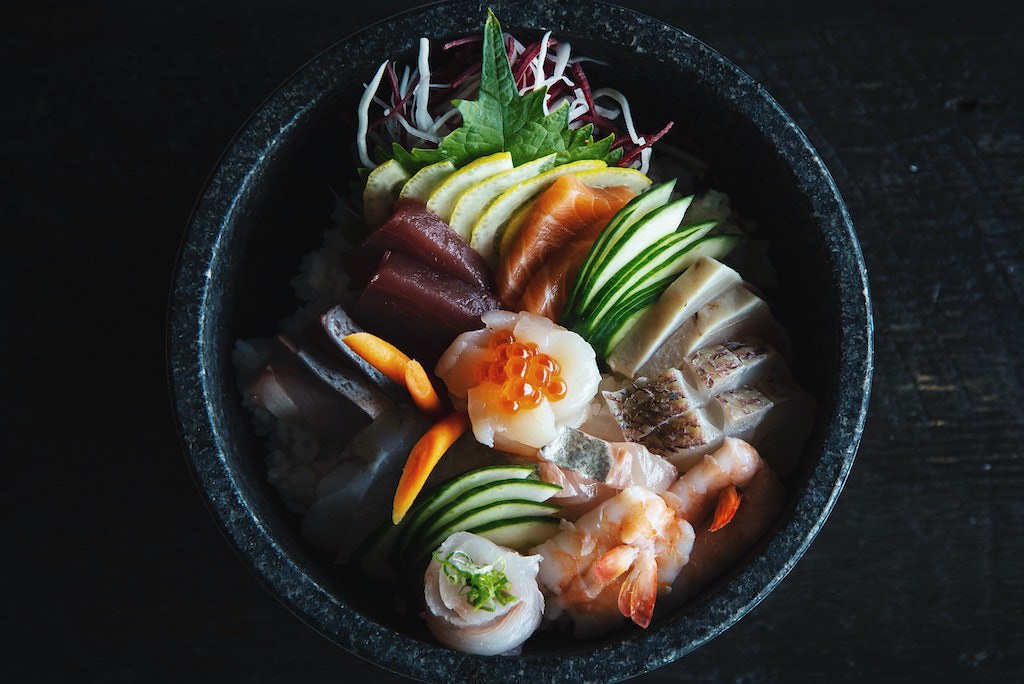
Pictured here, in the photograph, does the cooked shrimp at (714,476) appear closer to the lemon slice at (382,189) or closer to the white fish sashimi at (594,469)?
the white fish sashimi at (594,469)

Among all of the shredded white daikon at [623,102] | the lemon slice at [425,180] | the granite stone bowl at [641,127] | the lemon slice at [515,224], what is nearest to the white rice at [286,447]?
the granite stone bowl at [641,127]

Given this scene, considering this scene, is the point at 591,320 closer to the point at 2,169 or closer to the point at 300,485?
the point at 300,485

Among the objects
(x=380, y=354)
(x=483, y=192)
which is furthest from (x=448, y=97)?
(x=380, y=354)

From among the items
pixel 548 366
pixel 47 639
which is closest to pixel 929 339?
pixel 548 366

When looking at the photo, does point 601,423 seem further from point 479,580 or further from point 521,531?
point 479,580

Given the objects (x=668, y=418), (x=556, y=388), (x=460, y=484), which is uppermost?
(x=556, y=388)

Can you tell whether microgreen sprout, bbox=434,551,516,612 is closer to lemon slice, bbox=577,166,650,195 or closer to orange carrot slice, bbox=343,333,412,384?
orange carrot slice, bbox=343,333,412,384
